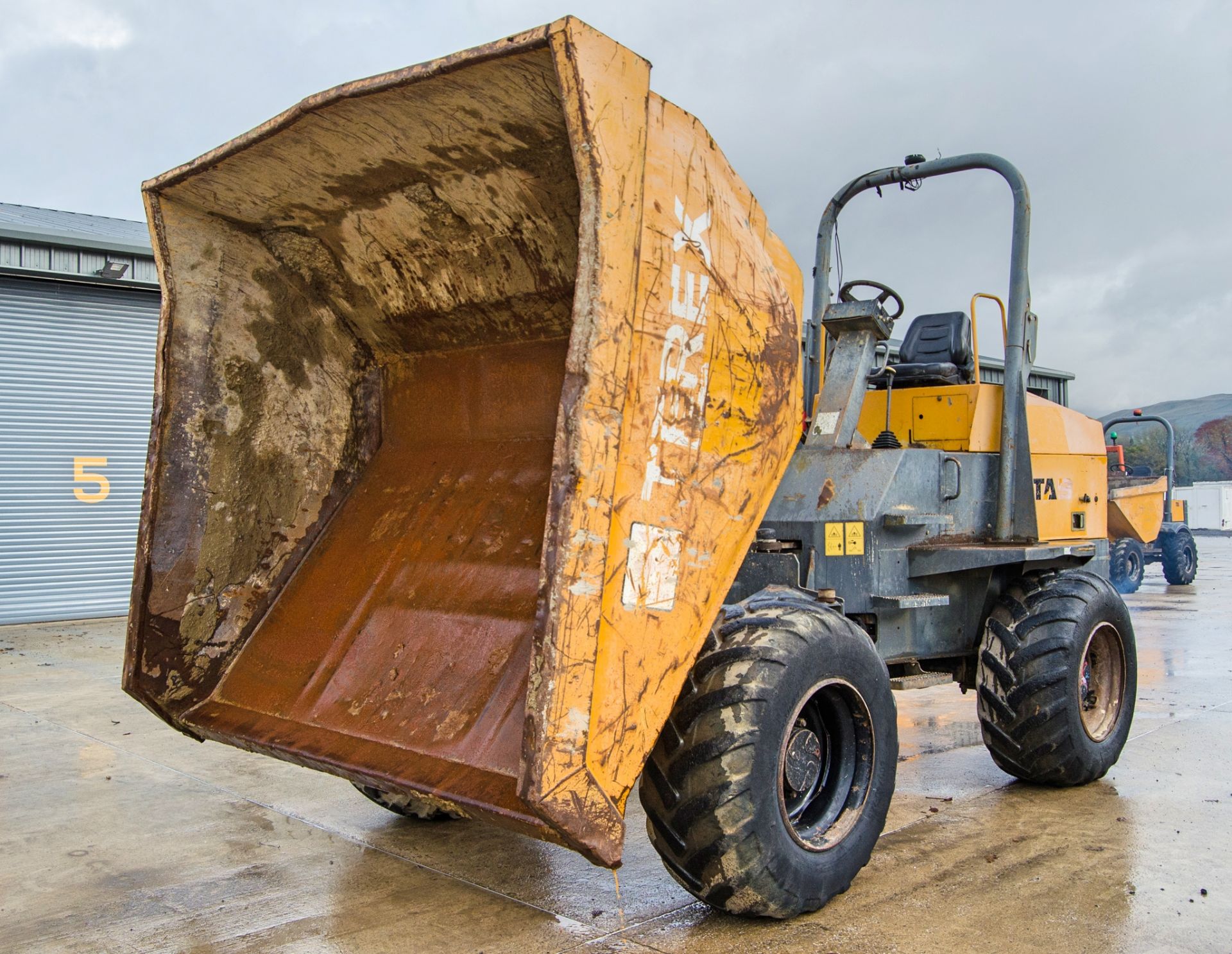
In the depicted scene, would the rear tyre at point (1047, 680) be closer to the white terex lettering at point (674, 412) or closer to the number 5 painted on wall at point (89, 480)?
the white terex lettering at point (674, 412)

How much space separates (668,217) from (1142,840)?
323 centimetres

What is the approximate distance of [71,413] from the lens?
477 inches

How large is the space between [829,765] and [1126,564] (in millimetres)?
13721

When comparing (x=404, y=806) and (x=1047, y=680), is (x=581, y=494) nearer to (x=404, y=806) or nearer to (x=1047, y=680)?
(x=404, y=806)

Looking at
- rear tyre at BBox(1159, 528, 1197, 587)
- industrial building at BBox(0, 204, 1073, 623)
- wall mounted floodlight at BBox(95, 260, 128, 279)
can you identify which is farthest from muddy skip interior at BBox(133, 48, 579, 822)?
rear tyre at BBox(1159, 528, 1197, 587)

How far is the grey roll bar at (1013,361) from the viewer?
17.0 feet

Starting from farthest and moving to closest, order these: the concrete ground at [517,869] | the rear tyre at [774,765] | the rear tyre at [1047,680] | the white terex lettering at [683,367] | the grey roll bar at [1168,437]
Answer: the grey roll bar at [1168,437] → the rear tyre at [1047,680] → the concrete ground at [517,869] → the rear tyre at [774,765] → the white terex lettering at [683,367]

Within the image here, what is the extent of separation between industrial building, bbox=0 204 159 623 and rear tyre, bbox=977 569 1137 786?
33.7ft

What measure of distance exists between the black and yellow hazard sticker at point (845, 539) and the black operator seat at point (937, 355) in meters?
1.15

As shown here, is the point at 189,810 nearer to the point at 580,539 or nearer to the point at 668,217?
the point at 580,539

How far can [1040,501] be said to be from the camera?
525 centimetres

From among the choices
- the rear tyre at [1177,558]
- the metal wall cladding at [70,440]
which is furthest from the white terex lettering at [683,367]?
the rear tyre at [1177,558]

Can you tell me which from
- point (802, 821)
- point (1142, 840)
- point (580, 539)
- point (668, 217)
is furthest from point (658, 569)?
point (1142, 840)

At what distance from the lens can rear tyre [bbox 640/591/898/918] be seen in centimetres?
309
